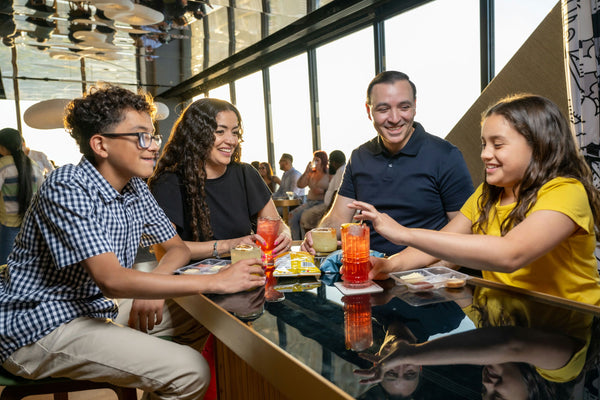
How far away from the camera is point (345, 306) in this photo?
1.04 metres

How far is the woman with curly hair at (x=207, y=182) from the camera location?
6.49ft

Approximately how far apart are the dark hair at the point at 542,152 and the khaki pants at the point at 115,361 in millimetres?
988

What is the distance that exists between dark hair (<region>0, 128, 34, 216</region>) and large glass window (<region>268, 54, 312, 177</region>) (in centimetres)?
415

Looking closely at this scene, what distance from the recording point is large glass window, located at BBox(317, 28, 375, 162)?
5793 mm

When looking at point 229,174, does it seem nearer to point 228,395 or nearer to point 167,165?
point 167,165

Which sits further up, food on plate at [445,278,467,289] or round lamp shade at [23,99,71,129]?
round lamp shade at [23,99,71,129]

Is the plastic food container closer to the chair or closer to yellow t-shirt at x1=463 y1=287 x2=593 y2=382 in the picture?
yellow t-shirt at x1=463 y1=287 x2=593 y2=382

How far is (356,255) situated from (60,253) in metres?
0.82

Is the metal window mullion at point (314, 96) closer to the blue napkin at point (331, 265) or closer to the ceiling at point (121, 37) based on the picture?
the ceiling at point (121, 37)

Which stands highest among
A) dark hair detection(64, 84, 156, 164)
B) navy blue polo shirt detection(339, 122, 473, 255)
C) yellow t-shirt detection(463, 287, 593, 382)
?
dark hair detection(64, 84, 156, 164)

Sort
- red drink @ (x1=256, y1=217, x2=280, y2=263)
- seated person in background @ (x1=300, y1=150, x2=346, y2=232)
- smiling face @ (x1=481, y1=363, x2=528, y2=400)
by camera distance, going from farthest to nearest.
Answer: seated person in background @ (x1=300, y1=150, x2=346, y2=232), red drink @ (x1=256, y1=217, x2=280, y2=263), smiling face @ (x1=481, y1=363, x2=528, y2=400)

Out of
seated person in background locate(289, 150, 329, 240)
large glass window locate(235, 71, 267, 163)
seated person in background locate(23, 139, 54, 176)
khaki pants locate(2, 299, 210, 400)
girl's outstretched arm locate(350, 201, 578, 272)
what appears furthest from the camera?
large glass window locate(235, 71, 267, 163)

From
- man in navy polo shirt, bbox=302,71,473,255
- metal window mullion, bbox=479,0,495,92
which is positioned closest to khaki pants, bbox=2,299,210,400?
man in navy polo shirt, bbox=302,71,473,255

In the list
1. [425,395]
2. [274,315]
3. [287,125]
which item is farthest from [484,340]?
[287,125]
